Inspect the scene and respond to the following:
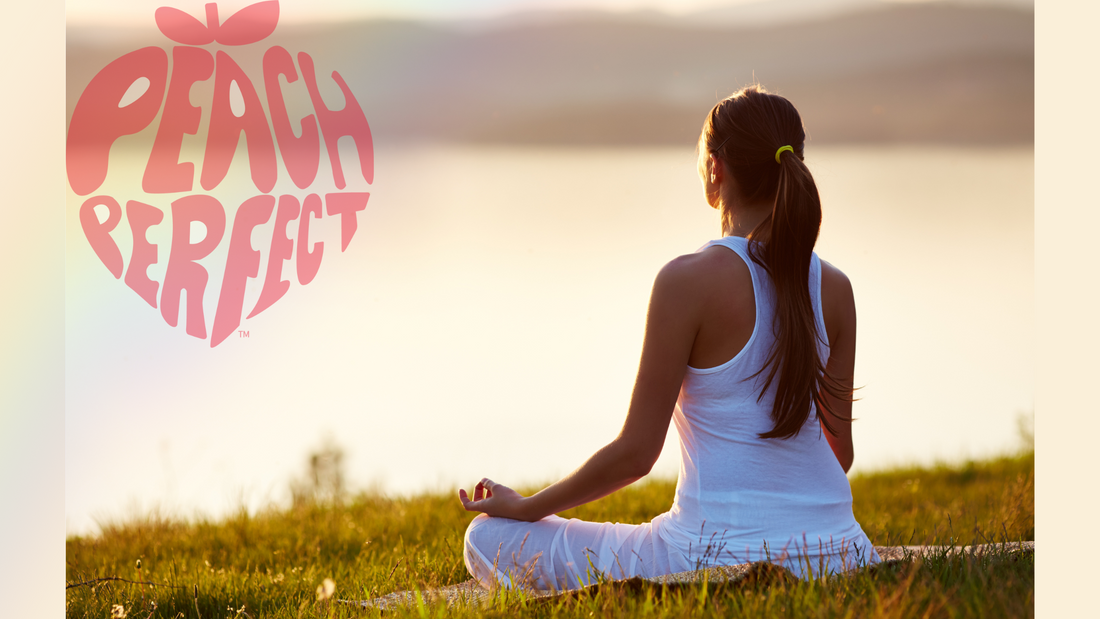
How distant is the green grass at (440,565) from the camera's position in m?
1.69

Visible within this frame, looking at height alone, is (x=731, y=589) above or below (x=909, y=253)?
below

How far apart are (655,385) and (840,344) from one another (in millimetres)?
676

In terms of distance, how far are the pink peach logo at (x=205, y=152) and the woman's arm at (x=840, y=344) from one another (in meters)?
2.11

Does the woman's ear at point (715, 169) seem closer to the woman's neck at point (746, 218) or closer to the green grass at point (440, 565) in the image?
the woman's neck at point (746, 218)

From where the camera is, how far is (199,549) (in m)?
3.23

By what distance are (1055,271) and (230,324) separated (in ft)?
11.6

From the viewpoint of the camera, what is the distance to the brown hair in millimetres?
1944

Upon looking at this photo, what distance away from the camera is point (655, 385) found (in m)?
1.95

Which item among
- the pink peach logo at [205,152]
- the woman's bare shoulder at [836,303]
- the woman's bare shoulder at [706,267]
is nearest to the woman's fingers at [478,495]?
the woman's bare shoulder at [706,267]

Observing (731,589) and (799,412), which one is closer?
(731,589)

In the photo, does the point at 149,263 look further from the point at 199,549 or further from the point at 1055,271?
the point at 1055,271

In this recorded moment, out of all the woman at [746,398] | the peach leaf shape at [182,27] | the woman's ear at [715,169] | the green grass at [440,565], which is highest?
the peach leaf shape at [182,27]

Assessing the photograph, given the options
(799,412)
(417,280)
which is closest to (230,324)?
(417,280)

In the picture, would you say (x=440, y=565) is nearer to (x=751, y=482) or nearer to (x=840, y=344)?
(x=751, y=482)
